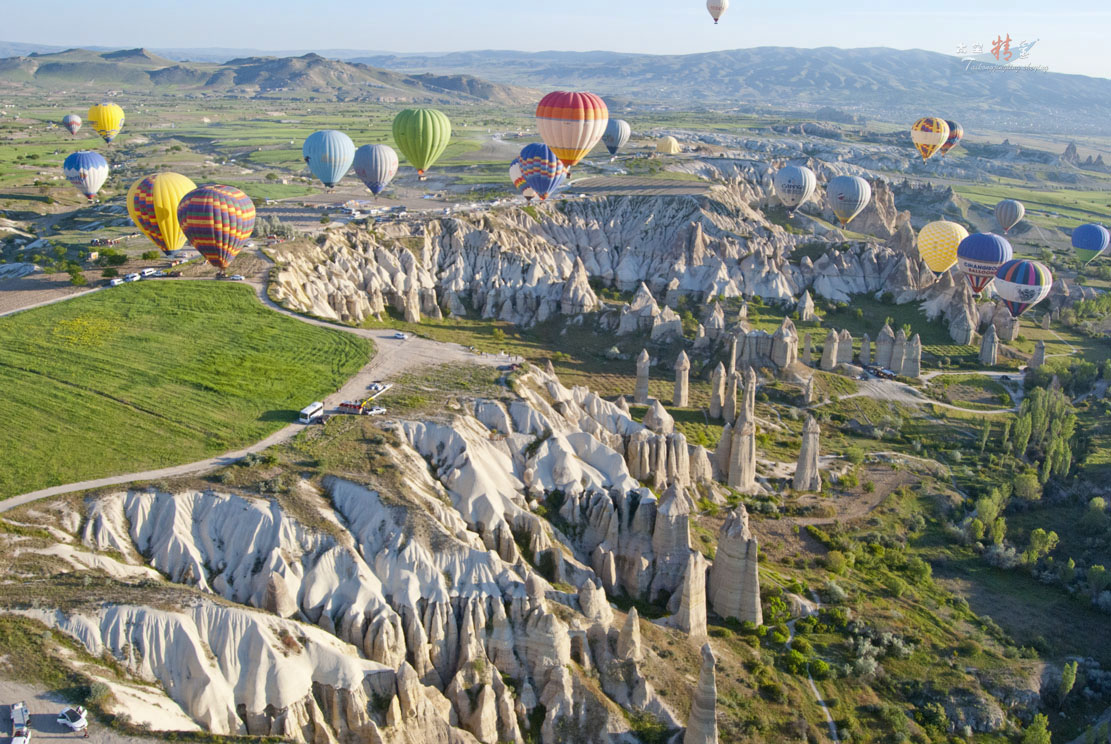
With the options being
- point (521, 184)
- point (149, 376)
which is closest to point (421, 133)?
point (521, 184)

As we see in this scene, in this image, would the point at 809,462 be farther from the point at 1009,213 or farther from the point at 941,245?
the point at 1009,213

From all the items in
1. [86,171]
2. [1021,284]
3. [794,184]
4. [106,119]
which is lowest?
[1021,284]

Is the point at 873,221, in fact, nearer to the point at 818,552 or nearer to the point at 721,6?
the point at 721,6

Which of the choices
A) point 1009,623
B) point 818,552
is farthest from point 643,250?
point 1009,623

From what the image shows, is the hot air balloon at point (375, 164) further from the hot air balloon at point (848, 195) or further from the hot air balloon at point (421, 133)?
the hot air balloon at point (848, 195)

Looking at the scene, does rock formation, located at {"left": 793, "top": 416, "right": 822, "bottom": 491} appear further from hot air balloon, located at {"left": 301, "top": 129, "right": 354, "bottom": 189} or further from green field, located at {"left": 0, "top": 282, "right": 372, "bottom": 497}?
hot air balloon, located at {"left": 301, "top": 129, "right": 354, "bottom": 189}
